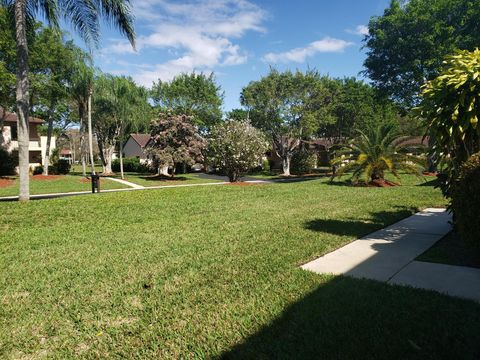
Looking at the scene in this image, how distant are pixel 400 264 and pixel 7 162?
3026 centimetres

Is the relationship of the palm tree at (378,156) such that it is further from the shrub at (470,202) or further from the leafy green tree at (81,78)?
the leafy green tree at (81,78)

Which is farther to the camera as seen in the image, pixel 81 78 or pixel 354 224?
pixel 81 78

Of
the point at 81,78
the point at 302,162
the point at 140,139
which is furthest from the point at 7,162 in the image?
the point at 140,139

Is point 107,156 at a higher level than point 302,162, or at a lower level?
higher

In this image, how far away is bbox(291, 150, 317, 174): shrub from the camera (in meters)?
35.0

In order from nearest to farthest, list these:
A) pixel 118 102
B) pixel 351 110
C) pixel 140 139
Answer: pixel 118 102, pixel 351 110, pixel 140 139

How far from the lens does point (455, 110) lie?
4.81m

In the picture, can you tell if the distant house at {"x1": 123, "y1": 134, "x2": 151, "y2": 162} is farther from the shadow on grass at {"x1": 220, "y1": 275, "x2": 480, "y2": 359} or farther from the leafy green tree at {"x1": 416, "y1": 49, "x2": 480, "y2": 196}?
the shadow on grass at {"x1": 220, "y1": 275, "x2": 480, "y2": 359}

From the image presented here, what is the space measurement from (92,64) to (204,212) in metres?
20.6

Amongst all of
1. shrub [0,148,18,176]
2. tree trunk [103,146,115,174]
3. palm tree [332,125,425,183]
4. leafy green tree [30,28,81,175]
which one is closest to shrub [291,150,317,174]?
palm tree [332,125,425,183]

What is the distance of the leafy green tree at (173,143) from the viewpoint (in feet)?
82.9

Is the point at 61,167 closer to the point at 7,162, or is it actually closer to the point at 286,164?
the point at 7,162

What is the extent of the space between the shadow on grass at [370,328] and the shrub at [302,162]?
3175 cm

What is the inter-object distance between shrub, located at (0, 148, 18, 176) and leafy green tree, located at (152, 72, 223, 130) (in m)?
15.1
